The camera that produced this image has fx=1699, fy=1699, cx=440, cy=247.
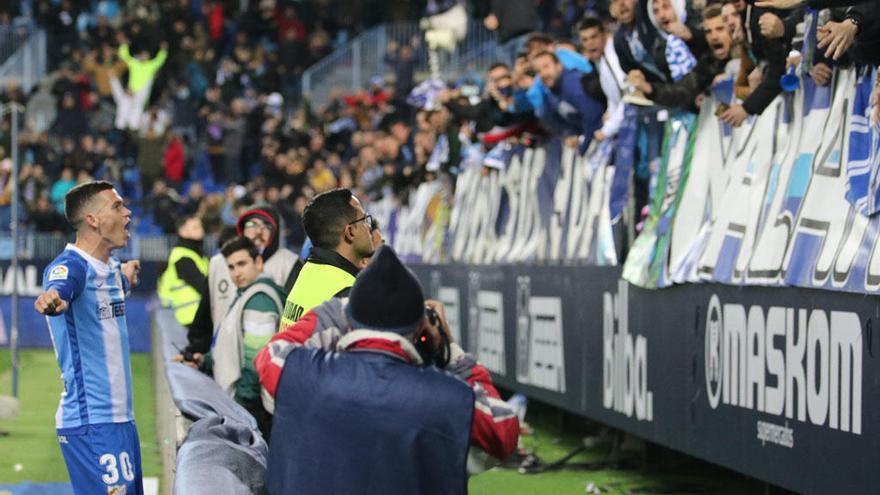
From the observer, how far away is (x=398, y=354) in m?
4.62

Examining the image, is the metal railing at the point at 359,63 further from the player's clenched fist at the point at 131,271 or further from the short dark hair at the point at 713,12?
the player's clenched fist at the point at 131,271

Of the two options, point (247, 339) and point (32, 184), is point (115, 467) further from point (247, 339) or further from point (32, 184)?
point (32, 184)

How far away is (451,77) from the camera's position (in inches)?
1168

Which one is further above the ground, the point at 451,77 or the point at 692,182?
the point at 451,77

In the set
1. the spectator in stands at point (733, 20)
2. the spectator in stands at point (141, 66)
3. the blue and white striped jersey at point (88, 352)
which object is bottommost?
the blue and white striped jersey at point (88, 352)

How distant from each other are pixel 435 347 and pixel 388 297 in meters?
0.28

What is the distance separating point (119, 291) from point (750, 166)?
3.92m

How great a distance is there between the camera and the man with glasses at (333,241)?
6.13 meters

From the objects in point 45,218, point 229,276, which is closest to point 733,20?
point 229,276

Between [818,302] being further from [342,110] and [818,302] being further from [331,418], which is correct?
[342,110]

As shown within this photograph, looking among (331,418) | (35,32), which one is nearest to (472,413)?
(331,418)

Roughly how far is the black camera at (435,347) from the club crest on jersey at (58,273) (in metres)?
2.62

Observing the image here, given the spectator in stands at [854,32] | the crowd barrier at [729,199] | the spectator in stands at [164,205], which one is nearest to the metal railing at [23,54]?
the spectator in stands at [164,205]

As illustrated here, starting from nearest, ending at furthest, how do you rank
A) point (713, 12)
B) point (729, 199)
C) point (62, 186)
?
point (729, 199) → point (713, 12) → point (62, 186)
